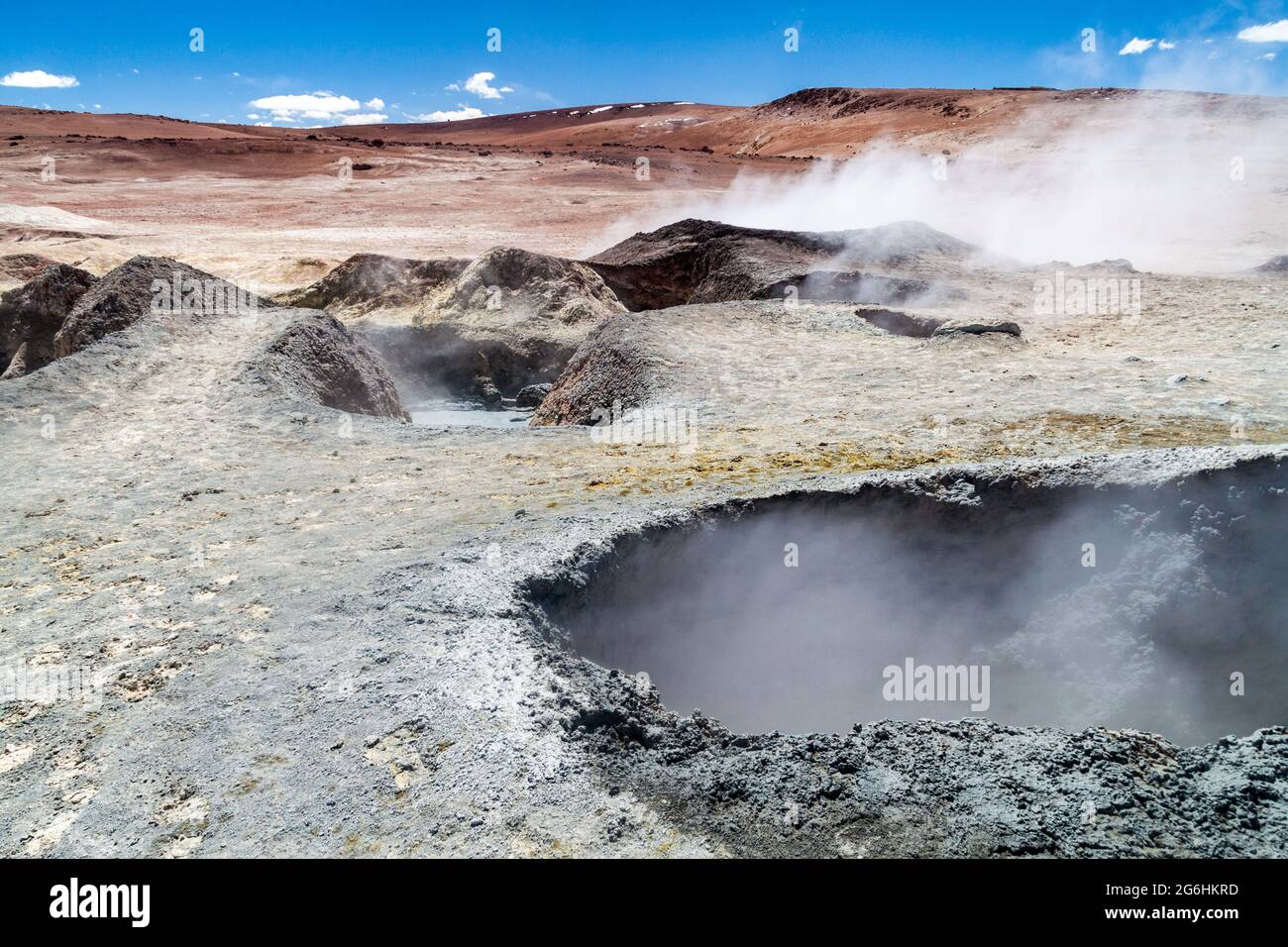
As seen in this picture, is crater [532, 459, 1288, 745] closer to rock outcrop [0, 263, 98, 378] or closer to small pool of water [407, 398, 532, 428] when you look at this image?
small pool of water [407, 398, 532, 428]

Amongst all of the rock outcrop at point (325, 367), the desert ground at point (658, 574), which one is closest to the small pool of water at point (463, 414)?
the desert ground at point (658, 574)

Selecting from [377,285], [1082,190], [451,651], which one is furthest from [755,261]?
[1082,190]

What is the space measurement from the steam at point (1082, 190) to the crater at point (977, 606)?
10833 millimetres

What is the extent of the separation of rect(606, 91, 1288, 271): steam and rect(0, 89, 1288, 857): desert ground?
322 inches

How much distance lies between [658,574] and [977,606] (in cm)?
185

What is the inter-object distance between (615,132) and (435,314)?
204ft

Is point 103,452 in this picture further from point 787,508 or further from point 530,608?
point 787,508

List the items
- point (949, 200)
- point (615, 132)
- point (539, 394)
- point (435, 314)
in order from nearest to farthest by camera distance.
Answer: point (539, 394) → point (435, 314) → point (949, 200) → point (615, 132)

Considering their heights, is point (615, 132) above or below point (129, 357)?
above

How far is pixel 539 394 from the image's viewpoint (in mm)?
10820

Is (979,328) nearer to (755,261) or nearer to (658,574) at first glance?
(755,261)

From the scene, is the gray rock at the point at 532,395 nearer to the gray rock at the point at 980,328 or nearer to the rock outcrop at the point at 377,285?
the rock outcrop at the point at 377,285
